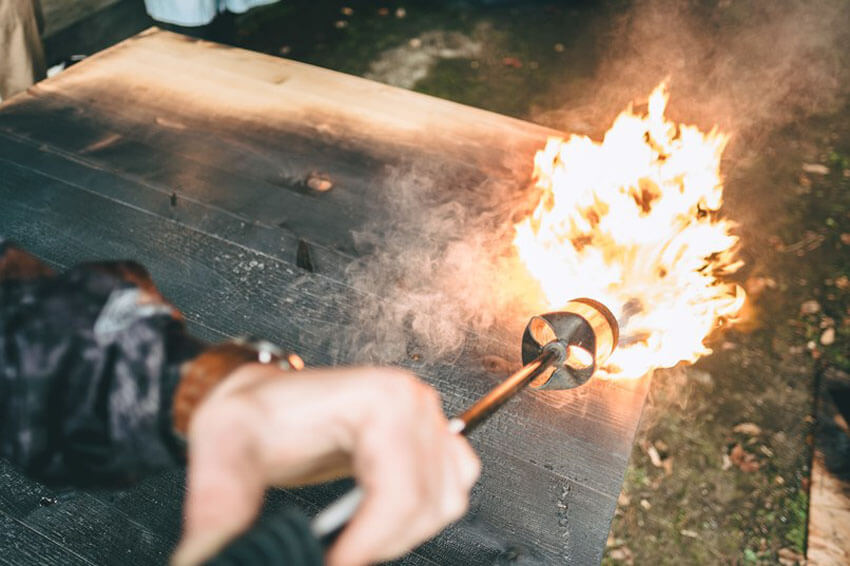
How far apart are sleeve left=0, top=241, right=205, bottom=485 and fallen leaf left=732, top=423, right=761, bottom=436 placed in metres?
3.87

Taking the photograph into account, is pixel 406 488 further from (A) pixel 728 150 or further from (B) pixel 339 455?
(A) pixel 728 150

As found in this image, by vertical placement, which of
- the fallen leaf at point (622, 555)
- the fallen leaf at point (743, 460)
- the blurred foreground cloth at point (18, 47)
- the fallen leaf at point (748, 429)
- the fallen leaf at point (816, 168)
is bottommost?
the fallen leaf at point (622, 555)

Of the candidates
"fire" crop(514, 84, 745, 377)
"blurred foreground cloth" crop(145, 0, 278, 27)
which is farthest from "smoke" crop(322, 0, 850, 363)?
"blurred foreground cloth" crop(145, 0, 278, 27)

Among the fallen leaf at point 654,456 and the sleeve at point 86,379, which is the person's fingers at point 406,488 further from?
the fallen leaf at point 654,456

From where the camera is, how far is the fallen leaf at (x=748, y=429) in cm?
389

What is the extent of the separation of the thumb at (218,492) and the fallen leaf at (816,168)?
256 inches

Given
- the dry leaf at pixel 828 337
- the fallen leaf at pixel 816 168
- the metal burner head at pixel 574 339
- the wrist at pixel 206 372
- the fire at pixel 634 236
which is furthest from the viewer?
the fallen leaf at pixel 816 168

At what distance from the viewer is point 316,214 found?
10.5ft

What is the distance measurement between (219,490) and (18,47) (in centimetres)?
518

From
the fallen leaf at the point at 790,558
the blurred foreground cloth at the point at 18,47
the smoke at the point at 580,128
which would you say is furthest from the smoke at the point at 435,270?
the blurred foreground cloth at the point at 18,47

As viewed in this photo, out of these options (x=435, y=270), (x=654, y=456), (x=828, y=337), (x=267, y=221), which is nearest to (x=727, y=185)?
(x=828, y=337)

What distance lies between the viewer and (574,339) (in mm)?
2211

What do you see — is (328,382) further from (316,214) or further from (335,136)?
(335,136)

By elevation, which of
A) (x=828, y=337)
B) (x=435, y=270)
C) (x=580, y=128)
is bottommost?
(x=828, y=337)
